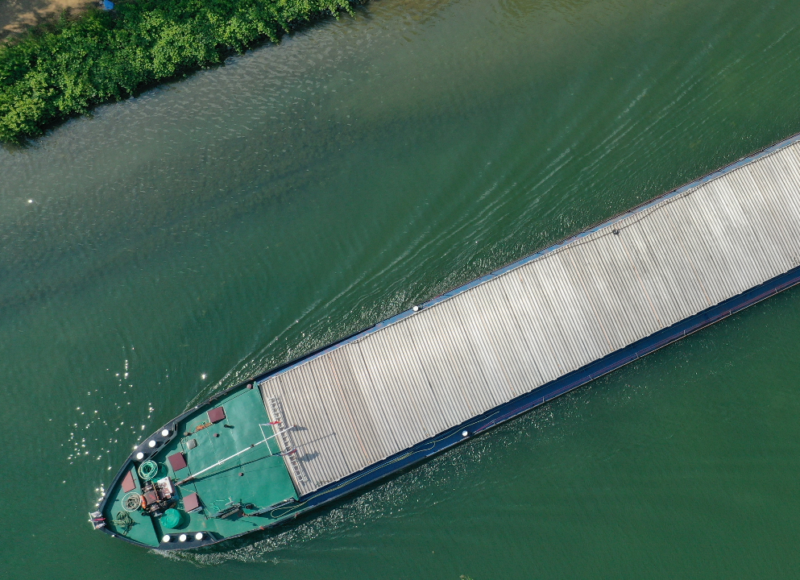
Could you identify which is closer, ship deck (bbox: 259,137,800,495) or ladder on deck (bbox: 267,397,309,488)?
ladder on deck (bbox: 267,397,309,488)

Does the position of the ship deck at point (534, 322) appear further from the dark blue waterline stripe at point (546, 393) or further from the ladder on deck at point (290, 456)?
the dark blue waterline stripe at point (546, 393)

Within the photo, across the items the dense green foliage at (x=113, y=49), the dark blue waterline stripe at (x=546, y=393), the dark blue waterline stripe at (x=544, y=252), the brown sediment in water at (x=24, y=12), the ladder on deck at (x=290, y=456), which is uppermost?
the brown sediment in water at (x=24, y=12)

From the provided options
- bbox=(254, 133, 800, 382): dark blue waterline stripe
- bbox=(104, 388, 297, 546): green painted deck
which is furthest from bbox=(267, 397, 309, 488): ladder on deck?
bbox=(254, 133, 800, 382): dark blue waterline stripe

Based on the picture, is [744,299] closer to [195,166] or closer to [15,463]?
[195,166]

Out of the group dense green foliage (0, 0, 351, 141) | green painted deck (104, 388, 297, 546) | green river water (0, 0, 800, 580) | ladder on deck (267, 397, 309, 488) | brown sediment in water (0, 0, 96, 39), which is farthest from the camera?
brown sediment in water (0, 0, 96, 39)

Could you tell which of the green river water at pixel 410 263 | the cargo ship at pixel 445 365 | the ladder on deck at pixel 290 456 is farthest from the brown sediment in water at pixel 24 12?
the ladder on deck at pixel 290 456

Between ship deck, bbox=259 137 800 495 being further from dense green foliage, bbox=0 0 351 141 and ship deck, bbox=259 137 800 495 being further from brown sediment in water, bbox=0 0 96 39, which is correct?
brown sediment in water, bbox=0 0 96 39

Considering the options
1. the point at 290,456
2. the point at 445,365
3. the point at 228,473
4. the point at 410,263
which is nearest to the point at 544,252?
the point at 410,263
